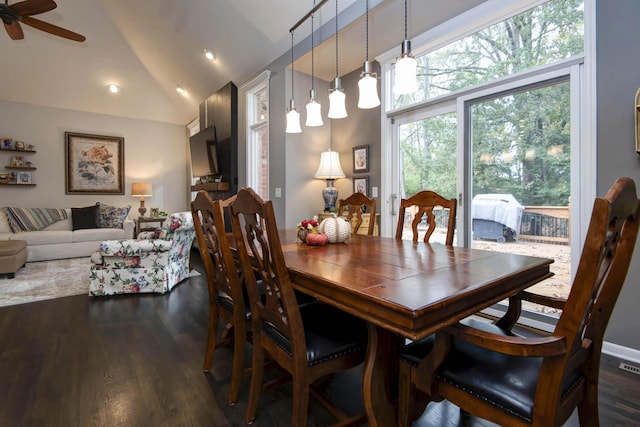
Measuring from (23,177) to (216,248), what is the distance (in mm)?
6329

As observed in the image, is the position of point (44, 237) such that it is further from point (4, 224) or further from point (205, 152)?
point (205, 152)

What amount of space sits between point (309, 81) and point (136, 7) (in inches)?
112

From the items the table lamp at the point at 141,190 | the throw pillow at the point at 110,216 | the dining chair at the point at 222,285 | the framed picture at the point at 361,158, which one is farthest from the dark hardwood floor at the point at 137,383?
the table lamp at the point at 141,190

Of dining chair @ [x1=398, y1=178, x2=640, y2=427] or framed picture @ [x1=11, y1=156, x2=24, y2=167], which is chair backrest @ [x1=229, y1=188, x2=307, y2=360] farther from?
framed picture @ [x1=11, y1=156, x2=24, y2=167]

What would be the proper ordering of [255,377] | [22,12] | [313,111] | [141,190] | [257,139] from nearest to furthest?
[255,377]
[313,111]
[22,12]
[257,139]
[141,190]

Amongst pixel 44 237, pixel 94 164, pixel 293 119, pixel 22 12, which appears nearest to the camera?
pixel 293 119

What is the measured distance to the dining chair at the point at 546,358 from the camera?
0.80 meters

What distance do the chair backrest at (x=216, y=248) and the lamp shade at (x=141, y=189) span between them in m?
5.64

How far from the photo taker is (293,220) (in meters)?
4.15

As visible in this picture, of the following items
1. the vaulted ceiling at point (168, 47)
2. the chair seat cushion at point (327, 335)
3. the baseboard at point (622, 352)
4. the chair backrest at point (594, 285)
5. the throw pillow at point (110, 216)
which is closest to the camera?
the chair backrest at point (594, 285)

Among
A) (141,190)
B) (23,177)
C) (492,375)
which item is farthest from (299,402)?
(23,177)

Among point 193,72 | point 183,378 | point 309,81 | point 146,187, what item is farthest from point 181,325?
point 146,187

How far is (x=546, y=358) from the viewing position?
0.87 metres

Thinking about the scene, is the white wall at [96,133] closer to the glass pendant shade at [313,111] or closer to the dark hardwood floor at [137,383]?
the dark hardwood floor at [137,383]
